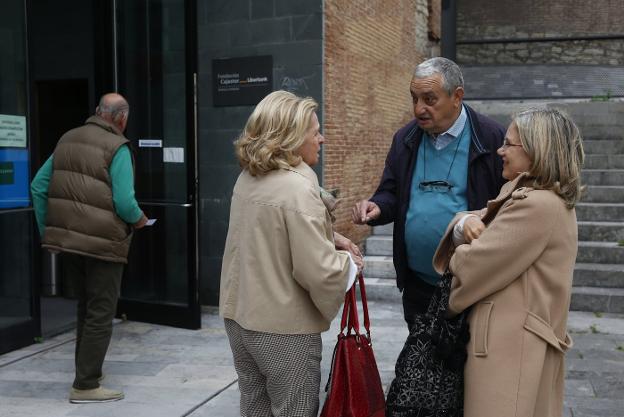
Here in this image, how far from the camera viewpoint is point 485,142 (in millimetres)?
3162

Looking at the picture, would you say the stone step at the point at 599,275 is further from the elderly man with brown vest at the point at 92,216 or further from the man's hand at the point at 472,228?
the man's hand at the point at 472,228

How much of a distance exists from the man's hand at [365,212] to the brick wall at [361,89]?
175 inches

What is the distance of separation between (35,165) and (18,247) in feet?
9.13

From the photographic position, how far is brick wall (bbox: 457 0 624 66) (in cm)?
1928

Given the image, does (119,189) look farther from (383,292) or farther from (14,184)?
(383,292)

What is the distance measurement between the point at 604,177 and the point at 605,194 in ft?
1.44

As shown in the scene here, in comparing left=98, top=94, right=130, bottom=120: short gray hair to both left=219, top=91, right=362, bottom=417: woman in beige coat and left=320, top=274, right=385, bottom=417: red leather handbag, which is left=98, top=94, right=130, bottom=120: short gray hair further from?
left=320, top=274, right=385, bottom=417: red leather handbag

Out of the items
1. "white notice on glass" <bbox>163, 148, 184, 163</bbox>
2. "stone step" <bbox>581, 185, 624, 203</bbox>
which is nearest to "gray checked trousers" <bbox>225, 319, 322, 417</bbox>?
"white notice on glass" <bbox>163, 148, 184, 163</bbox>

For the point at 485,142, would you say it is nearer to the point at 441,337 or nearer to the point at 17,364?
the point at 441,337

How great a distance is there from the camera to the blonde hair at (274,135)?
2.66 metres

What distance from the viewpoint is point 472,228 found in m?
2.54

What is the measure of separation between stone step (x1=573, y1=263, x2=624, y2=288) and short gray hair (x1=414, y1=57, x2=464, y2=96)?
513 cm

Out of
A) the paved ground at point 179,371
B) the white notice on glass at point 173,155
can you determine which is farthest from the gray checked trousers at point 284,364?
the white notice on glass at point 173,155

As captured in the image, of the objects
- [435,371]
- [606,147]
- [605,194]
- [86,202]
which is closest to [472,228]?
[435,371]
